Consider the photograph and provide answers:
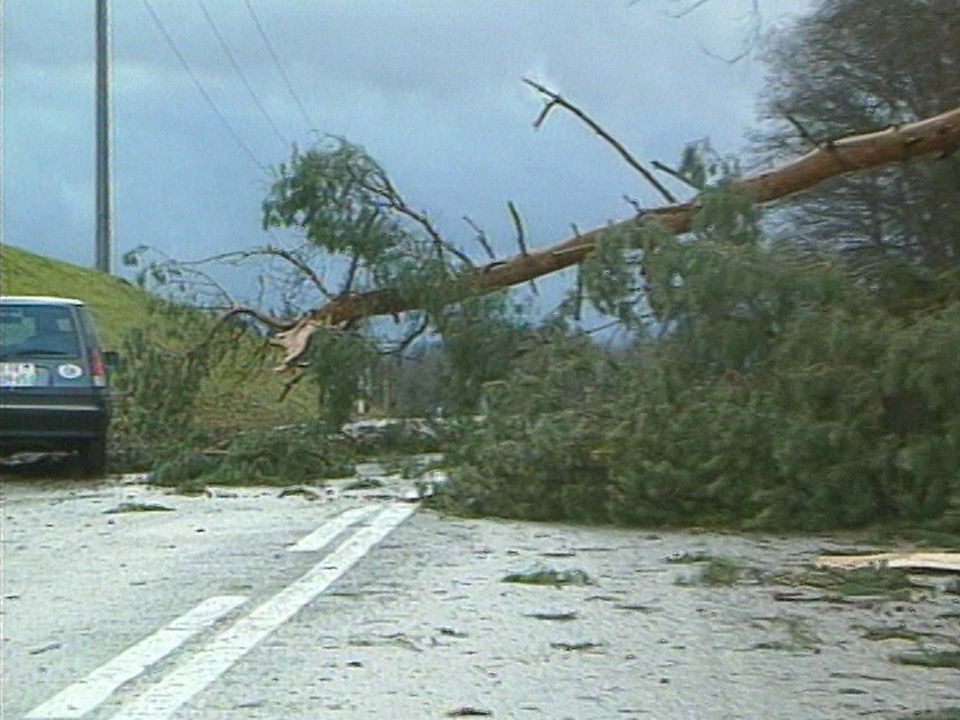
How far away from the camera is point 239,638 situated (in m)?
7.80

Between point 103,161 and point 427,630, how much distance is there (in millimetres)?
31085

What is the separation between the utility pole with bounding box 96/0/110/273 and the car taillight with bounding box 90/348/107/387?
20.3 metres

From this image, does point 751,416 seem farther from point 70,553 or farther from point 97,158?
point 97,158

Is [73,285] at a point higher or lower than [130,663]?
higher

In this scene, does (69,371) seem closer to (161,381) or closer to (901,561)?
(161,381)

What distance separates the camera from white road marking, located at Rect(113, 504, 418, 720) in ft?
21.2

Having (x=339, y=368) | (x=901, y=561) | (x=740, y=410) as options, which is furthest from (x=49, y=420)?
(x=901, y=561)

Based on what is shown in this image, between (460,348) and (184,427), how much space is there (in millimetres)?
3121

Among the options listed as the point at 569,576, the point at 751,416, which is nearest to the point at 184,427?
the point at 751,416

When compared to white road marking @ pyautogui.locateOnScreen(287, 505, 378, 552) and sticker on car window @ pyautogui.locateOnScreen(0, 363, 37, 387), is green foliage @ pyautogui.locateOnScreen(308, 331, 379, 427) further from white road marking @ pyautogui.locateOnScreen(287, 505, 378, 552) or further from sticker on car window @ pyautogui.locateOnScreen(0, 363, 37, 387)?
white road marking @ pyautogui.locateOnScreen(287, 505, 378, 552)

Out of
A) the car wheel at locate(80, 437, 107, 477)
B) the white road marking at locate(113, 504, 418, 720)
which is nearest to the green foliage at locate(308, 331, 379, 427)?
the car wheel at locate(80, 437, 107, 477)

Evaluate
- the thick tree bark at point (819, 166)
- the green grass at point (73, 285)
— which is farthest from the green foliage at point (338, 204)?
the green grass at point (73, 285)

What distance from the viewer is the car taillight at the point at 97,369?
1734 cm

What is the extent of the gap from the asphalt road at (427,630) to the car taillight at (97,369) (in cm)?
498
